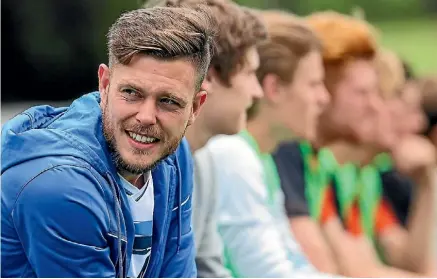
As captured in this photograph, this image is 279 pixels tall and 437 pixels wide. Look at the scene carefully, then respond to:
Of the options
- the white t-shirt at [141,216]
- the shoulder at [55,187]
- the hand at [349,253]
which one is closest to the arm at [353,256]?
the hand at [349,253]

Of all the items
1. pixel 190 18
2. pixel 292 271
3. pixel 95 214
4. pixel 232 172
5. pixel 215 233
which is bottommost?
pixel 292 271

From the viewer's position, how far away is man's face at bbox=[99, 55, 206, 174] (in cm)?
126

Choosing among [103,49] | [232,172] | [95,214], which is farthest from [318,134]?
[95,214]

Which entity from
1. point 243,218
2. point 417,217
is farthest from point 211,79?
point 417,217

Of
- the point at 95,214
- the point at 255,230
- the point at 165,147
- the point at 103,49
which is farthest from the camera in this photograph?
the point at 255,230

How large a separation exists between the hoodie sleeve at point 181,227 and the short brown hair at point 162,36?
0.75ft

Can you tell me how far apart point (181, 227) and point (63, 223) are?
31cm

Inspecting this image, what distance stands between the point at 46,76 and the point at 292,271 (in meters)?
0.67

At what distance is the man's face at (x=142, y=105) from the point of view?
126cm

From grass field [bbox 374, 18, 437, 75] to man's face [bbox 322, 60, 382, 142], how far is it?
0.29 feet

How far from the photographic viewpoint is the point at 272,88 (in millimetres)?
1903

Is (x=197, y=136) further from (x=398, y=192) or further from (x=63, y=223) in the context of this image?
(x=398, y=192)

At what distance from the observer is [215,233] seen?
5.70 ft

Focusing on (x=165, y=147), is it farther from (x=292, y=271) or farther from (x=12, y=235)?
(x=292, y=271)
